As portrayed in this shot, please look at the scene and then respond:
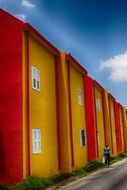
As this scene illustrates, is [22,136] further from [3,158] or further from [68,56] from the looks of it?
[68,56]

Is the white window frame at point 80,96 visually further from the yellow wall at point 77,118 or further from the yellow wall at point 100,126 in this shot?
the yellow wall at point 100,126

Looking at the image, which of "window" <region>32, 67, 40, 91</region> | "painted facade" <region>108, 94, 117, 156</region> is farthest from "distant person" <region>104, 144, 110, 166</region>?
"painted facade" <region>108, 94, 117, 156</region>

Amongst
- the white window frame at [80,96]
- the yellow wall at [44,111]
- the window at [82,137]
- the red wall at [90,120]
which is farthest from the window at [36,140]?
the red wall at [90,120]

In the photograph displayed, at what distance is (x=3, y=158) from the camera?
16.9 meters

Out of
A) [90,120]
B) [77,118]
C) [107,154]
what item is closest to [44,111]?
[77,118]

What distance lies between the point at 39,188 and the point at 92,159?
15.0 m

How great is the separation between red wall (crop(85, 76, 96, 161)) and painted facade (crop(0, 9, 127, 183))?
5.25 ft

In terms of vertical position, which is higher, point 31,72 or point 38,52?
point 38,52

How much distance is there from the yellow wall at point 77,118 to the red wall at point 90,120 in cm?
176

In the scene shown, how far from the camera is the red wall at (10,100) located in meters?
16.6

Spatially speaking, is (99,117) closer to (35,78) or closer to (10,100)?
(35,78)

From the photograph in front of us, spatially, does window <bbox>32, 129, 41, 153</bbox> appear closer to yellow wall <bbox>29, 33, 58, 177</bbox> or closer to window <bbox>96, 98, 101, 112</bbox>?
yellow wall <bbox>29, 33, 58, 177</bbox>

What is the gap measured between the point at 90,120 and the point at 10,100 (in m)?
15.7

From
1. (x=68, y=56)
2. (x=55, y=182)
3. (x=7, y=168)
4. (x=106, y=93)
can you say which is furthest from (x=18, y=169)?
(x=106, y=93)
